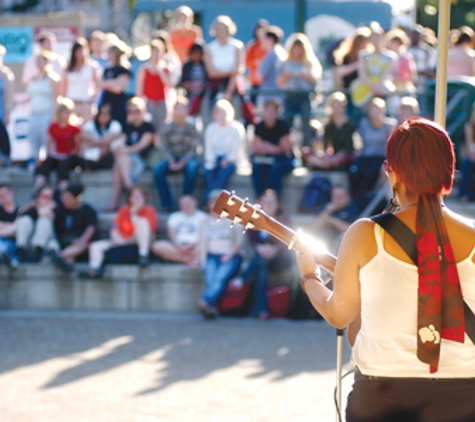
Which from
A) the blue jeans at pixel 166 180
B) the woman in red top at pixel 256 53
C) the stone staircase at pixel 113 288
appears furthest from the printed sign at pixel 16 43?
the stone staircase at pixel 113 288

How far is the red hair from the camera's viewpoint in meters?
2.67

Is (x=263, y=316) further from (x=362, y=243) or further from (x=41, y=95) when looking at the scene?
(x=362, y=243)

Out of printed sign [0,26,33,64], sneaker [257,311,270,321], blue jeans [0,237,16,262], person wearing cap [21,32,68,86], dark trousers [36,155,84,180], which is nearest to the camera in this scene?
sneaker [257,311,270,321]

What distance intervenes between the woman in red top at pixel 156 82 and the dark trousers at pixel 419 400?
377 inches

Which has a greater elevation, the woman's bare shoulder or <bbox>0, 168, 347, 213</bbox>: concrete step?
the woman's bare shoulder

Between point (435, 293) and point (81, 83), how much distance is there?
10.0 meters

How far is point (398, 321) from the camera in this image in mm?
2680

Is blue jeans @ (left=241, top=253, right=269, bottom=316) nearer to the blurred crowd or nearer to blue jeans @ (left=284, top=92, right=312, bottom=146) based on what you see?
the blurred crowd

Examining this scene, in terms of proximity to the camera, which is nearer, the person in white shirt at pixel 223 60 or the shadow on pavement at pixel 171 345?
the shadow on pavement at pixel 171 345

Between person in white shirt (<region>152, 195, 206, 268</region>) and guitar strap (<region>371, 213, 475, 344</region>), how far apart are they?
7646mm

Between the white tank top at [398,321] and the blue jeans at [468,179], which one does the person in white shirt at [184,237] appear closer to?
the blue jeans at [468,179]

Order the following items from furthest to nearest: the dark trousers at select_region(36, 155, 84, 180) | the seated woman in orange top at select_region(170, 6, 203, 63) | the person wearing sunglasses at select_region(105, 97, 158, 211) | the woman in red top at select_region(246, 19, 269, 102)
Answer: the seated woman in orange top at select_region(170, 6, 203, 63)
the woman in red top at select_region(246, 19, 269, 102)
the dark trousers at select_region(36, 155, 84, 180)
the person wearing sunglasses at select_region(105, 97, 158, 211)

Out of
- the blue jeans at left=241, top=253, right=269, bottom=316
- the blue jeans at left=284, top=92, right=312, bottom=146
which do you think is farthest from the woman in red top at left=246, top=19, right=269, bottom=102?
the blue jeans at left=241, top=253, right=269, bottom=316

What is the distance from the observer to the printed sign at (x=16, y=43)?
1373 cm
